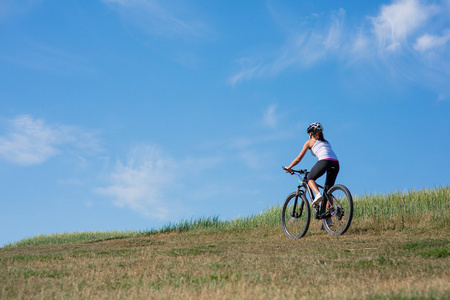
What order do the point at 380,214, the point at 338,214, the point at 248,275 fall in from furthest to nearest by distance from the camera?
the point at 380,214 → the point at 338,214 → the point at 248,275

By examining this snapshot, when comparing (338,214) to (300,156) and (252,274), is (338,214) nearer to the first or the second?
(300,156)

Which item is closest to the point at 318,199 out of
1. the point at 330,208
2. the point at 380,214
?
the point at 330,208

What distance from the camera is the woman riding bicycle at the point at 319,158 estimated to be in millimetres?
11086

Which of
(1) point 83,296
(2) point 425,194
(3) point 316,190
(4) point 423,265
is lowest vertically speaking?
(1) point 83,296

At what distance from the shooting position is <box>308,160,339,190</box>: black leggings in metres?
11.1

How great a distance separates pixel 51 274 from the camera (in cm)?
660

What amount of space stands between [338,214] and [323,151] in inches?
64.0

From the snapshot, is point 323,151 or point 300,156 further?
point 300,156

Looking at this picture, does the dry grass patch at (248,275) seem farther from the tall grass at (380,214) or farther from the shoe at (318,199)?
the tall grass at (380,214)

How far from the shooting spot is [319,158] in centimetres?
1116

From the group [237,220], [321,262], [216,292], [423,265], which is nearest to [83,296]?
[216,292]

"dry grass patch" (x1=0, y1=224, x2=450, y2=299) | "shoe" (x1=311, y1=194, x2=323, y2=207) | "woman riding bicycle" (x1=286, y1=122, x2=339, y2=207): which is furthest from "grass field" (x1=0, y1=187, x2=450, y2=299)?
"woman riding bicycle" (x1=286, y1=122, x2=339, y2=207)

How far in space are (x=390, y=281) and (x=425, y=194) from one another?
11390 mm

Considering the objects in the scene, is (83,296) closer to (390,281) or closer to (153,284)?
(153,284)
